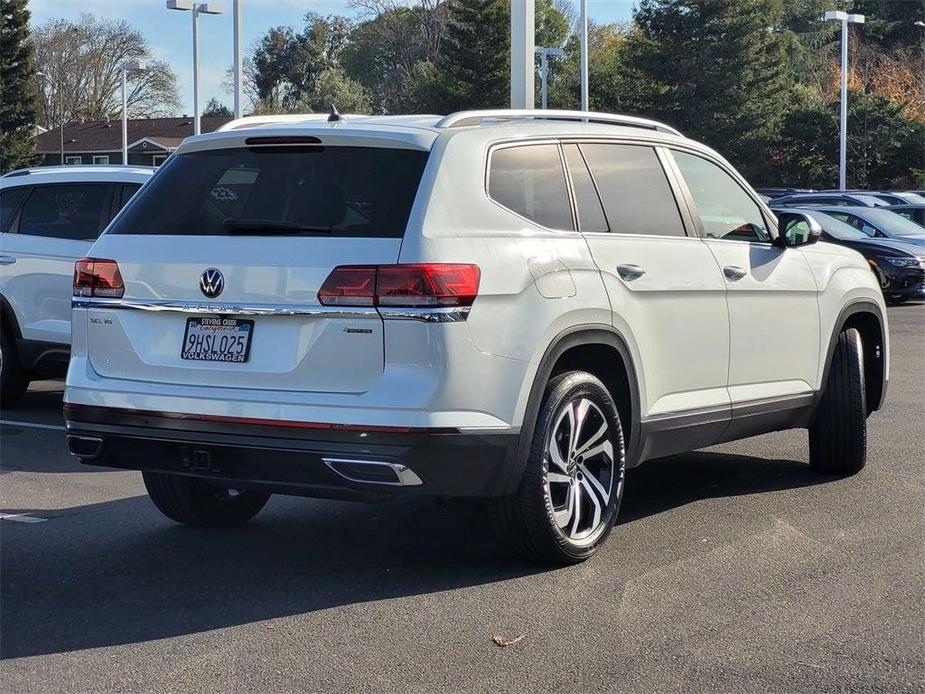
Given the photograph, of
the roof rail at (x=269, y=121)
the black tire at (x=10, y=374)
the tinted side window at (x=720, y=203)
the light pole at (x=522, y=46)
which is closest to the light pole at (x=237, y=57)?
the light pole at (x=522, y=46)

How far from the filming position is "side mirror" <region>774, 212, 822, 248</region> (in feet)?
23.2

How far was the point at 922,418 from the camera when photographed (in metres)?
9.89

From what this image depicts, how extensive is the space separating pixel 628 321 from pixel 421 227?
120 cm

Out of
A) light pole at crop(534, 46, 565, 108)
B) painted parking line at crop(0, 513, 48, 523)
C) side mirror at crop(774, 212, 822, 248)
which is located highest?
light pole at crop(534, 46, 565, 108)

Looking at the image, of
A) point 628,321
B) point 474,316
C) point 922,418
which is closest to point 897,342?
point 922,418

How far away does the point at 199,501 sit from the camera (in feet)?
20.9

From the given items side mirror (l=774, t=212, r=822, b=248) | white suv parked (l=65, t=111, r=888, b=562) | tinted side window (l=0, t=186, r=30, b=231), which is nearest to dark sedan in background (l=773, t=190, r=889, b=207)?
tinted side window (l=0, t=186, r=30, b=231)

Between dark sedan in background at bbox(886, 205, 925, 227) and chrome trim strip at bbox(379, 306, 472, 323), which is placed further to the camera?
dark sedan in background at bbox(886, 205, 925, 227)

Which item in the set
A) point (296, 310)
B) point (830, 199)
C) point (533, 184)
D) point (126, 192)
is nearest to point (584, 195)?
point (533, 184)

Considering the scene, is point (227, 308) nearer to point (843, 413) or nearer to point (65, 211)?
point (843, 413)

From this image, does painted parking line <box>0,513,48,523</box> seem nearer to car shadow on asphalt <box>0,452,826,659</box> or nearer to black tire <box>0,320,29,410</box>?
car shadow on asphalt <box>0,452,826,659</box>

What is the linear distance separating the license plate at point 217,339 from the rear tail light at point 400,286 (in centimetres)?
38

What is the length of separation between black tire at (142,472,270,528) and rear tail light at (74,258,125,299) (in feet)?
3.29

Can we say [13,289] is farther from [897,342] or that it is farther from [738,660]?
[897,342]
